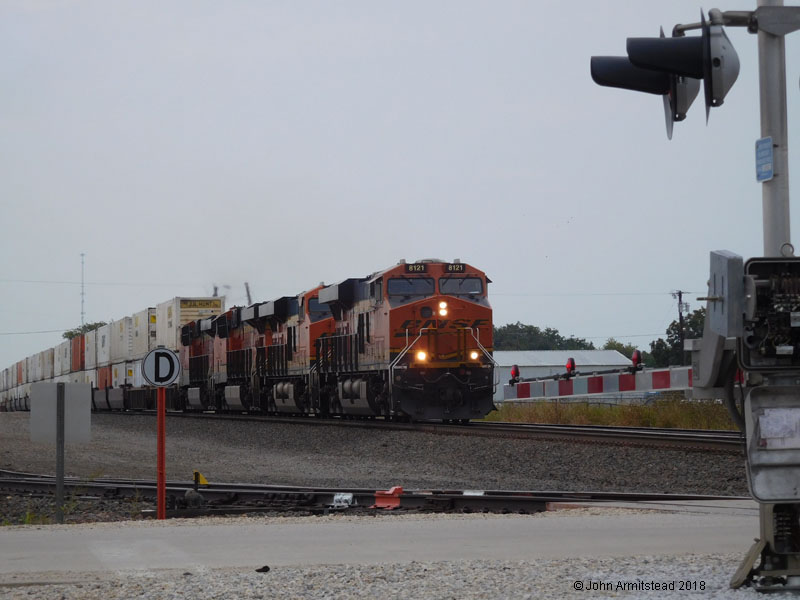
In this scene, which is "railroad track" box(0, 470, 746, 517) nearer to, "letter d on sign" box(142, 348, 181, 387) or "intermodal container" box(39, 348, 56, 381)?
"letter d on sign" box(142, 348, 181, 387)

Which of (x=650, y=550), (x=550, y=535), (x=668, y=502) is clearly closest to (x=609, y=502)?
(x=668, y=502)

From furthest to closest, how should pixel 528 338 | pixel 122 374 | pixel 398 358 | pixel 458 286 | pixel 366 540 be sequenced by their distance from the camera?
pixel 528 338 → pixel 122 374 → pixel 458 286 → pixel 398 358 → pixel 366 540

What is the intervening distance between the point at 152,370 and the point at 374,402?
45.1 feet

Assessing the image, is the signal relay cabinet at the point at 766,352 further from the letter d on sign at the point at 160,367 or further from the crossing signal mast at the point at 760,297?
the letter d on sign at the point at 160,367

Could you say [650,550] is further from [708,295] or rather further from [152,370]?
[152,370]

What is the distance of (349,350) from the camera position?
83.6ft

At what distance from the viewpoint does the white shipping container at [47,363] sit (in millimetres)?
58344

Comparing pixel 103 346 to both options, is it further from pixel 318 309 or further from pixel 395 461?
pixel 395 461

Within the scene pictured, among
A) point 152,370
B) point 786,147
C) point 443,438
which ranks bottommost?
point 443,438

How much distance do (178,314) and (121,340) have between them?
378cm

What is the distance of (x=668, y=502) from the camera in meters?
8.79

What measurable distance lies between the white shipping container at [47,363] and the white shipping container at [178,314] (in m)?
17.6

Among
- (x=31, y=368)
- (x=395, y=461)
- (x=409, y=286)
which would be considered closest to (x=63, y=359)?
(x=31, y=368)

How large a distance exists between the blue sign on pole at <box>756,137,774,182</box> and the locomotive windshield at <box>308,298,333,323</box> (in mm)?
24039
